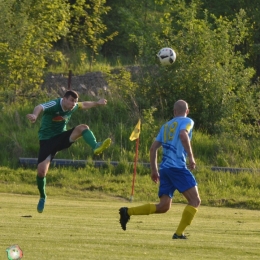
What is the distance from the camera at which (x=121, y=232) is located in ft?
36.0

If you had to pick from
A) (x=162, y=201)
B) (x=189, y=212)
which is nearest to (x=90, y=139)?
(x=162, y=201)

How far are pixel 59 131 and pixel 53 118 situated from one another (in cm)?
31

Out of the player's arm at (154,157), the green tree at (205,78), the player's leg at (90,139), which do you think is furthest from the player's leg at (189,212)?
the green tree at (205,78)

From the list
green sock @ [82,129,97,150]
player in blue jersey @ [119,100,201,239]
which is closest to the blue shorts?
player in blue jersey @ [119,100,201,239]

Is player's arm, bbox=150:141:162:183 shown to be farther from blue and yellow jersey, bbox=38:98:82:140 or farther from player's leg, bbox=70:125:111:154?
blue and yellow jersey, bbox=38:98:82:140

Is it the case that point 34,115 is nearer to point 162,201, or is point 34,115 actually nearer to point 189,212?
point 162,201

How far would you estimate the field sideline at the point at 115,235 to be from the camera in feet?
28.7

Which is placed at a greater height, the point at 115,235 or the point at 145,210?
the point at 145,210

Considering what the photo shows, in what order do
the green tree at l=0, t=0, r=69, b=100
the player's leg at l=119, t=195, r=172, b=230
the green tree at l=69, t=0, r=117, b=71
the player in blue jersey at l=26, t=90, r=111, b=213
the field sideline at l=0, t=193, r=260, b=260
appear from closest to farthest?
the field sideline at l=0, t=193, r=260, b=260 < the player's leg at l=119, t=195, r=172, b=230 < the player in blue jersey at l=26, t=90, r=111, b=213 < the green tree at l=0, t=0, r=69, b=100 < the green tree at l=69, t=0, r=117, b=71

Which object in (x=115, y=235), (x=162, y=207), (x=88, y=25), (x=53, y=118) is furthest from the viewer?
(x=88, y=25)

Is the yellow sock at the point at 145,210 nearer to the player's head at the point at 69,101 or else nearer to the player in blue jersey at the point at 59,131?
the player in blue jersey at the point at 59,131

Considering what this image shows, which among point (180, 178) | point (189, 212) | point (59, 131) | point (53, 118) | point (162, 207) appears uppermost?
point (180, 178)

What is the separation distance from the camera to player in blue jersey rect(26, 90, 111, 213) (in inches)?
526

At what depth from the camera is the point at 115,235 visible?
34.6ft
